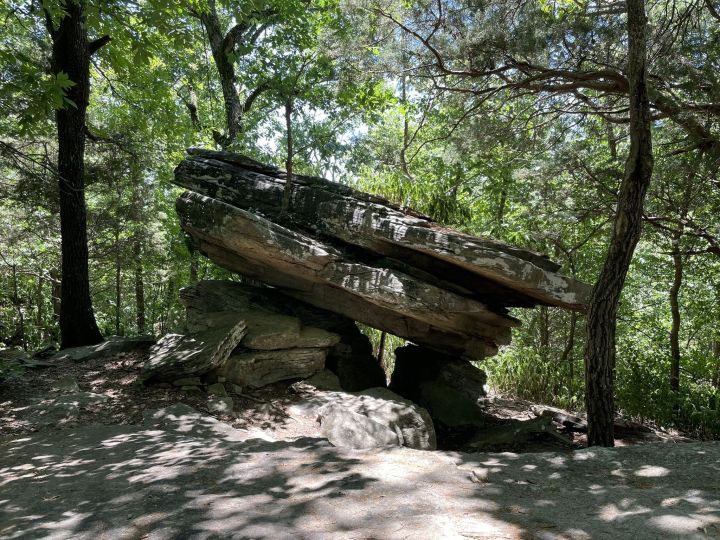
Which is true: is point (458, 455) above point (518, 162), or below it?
below

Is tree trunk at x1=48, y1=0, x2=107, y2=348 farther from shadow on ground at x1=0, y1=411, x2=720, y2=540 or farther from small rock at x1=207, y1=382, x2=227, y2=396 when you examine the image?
shadow on ground at x1=0, y1=411, x2=720, y2=540

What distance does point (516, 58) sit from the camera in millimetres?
7809

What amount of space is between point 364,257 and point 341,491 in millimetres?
4796

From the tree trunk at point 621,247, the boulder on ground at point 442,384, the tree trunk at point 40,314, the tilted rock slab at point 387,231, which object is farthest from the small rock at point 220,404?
the tree trunk at point 40,314

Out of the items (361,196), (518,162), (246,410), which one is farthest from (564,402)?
(246,410)

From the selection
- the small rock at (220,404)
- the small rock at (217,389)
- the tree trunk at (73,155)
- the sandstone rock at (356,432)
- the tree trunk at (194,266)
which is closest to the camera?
the sandstone rock at (356,432)

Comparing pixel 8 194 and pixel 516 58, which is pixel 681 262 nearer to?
pixel 516 58

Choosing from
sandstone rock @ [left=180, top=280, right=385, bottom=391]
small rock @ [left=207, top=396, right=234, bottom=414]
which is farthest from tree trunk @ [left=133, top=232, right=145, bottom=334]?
small rock @ [left=207, top=396, right=234, bottom=414]

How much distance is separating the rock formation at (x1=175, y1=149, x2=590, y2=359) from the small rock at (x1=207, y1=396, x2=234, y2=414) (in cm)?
221

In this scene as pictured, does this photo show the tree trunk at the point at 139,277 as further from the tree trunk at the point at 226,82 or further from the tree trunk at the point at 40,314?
the tree trunk at the point at 226,82

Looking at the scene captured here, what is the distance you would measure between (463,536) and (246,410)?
4.32 m

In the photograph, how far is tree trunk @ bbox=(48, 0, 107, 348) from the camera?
8.60m

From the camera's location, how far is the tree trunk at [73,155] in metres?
8.60

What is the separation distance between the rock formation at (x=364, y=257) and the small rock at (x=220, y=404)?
2209mm
